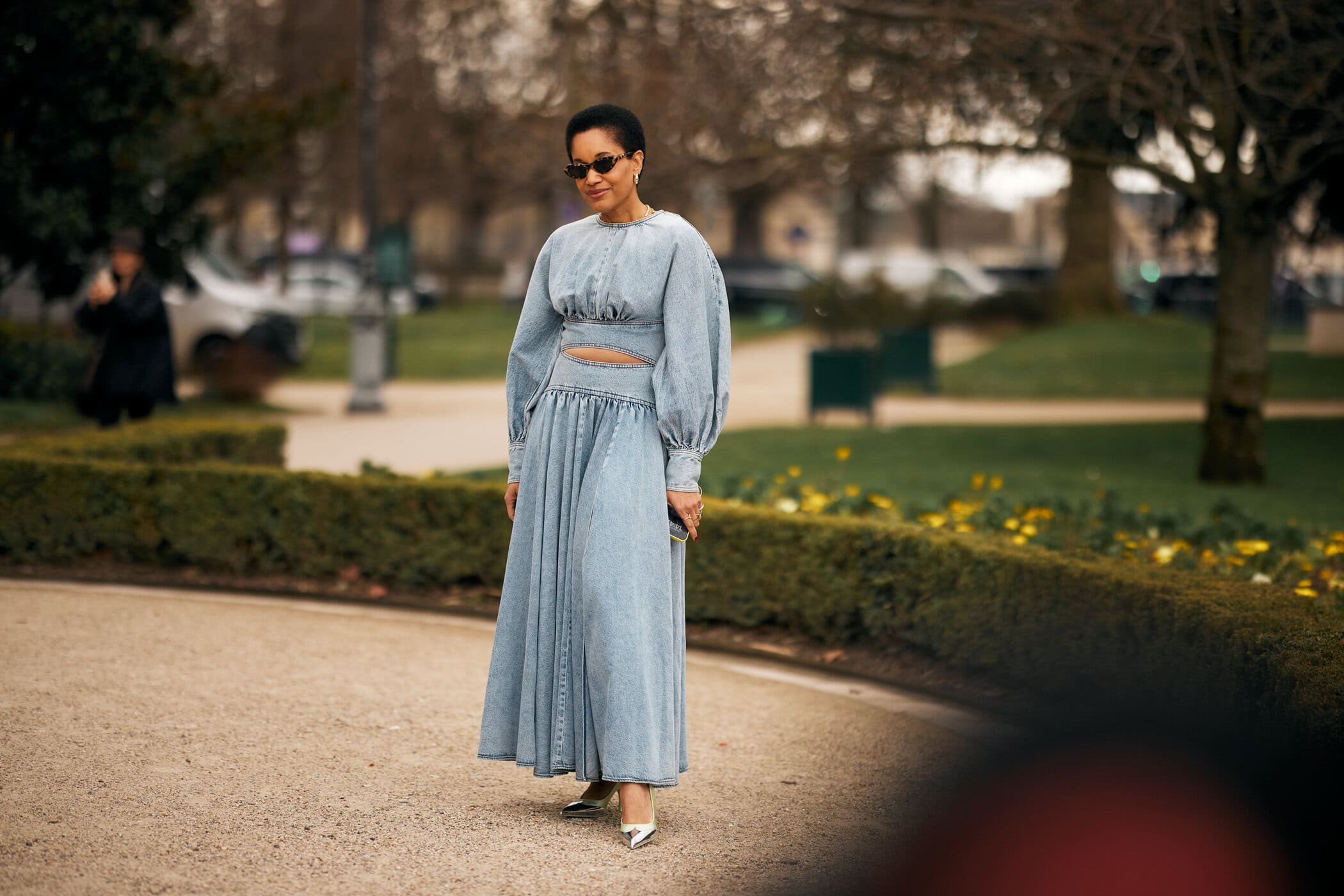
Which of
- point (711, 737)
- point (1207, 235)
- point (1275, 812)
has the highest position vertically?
point (1207, 235)

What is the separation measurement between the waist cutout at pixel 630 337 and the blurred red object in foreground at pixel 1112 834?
2.06 meters

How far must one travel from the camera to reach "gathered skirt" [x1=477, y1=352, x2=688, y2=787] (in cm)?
396

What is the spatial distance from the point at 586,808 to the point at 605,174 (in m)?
1.70

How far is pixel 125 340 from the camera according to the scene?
924 cm

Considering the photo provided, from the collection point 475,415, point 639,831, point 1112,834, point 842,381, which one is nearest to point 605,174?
point 639,831

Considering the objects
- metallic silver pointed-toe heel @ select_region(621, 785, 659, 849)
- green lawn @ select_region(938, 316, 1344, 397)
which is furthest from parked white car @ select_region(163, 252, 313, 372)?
metallic silver pointed-toe heel @ select_region(621, 785, 659, 849)

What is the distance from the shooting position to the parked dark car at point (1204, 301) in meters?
37.8

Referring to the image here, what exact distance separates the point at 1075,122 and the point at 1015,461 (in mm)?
2861

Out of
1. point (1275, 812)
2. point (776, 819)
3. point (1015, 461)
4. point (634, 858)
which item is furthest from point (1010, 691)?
point (1015, 461)

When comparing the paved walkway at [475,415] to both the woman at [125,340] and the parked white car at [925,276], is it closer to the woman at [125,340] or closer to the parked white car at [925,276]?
the woman at [125,340]

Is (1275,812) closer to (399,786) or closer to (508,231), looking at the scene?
(399,786)

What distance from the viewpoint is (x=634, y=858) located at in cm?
390

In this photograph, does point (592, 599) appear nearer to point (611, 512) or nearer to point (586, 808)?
point (611, 512)

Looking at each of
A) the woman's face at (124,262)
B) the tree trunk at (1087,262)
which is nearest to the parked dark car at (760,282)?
the tree trunk at (1087,262)
